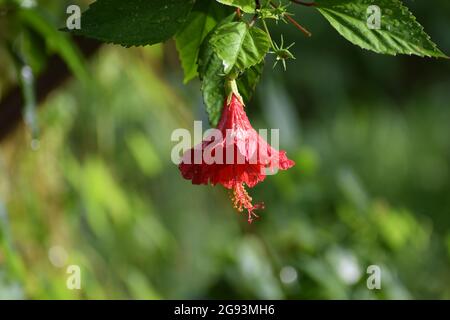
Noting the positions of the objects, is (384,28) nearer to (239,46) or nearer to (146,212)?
(239,46)

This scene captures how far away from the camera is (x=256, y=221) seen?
1298mm

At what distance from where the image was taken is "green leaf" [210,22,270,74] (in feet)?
1.38

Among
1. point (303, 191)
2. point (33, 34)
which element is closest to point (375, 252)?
point (303, 191)

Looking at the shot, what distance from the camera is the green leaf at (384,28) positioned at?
44 cm

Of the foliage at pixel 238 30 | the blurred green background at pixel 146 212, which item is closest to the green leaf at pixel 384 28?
the foliage at pixel 238 30

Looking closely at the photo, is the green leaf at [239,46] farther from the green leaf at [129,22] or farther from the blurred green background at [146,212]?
the blurred green background at [146,212]

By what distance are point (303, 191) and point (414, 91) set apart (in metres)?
1.77

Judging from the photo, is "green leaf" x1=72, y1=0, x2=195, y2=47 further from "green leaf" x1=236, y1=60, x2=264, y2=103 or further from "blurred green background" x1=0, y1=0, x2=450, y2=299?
"blurred green background" x1=0, y1=0, x2=450, y2=299

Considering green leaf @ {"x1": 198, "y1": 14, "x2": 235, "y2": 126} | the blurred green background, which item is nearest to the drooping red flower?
green leaf @ {"x1": 198, "y1": 14, "x2": 235, "y2": 126}

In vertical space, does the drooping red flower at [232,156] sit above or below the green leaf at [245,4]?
below

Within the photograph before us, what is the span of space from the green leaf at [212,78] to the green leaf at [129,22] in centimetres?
2

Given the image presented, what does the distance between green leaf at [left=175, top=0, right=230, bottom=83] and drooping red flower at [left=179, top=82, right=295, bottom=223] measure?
0.06 m

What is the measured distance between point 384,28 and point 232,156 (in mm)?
102

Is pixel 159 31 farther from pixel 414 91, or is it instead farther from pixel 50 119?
pixel 414 91
